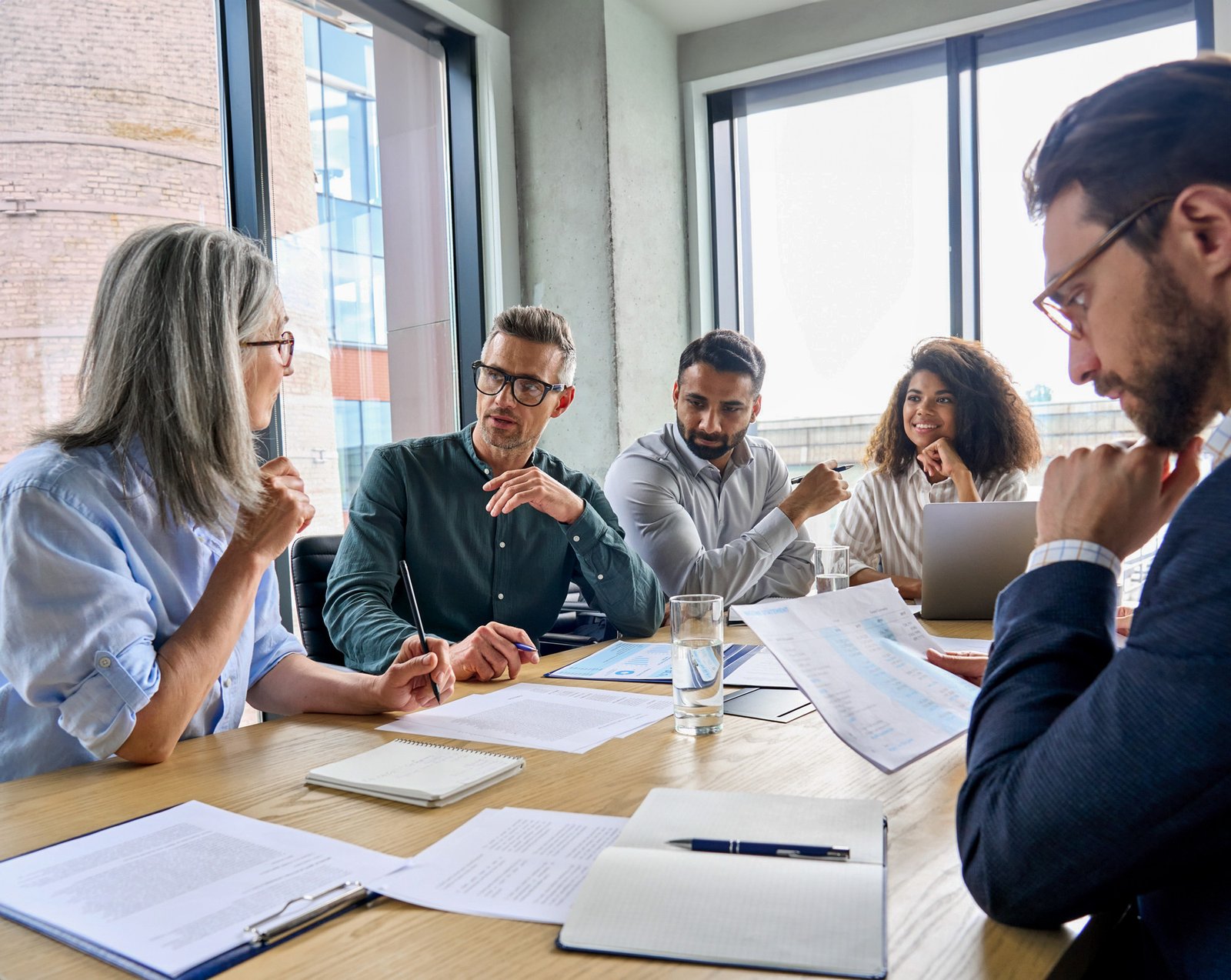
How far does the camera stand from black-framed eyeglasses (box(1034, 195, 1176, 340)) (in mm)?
800

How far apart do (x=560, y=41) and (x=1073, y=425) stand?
256cm

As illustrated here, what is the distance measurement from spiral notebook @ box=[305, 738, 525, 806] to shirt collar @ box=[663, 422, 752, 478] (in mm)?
1794

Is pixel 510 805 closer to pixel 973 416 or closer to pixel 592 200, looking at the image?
pixel 973 416

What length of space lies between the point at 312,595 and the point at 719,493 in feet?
4.23

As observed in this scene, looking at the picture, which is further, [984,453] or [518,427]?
[984,453]

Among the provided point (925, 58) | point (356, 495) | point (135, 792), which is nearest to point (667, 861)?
point (135, 792)

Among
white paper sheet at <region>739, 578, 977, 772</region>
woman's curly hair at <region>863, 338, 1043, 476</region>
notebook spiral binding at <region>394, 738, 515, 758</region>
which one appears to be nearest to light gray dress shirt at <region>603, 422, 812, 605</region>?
woman's curly hair at <region>863, 338, 1043, 476</region>

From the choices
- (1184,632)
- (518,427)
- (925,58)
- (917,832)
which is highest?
(925,58)

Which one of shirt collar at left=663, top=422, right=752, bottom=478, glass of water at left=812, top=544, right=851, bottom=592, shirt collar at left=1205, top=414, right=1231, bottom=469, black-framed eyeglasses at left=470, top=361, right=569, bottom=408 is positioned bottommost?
glass of water at left=812, top=544, right=851, bottom=592

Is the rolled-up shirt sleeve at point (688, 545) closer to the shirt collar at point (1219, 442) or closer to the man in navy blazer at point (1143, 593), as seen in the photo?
the man in navy blazer at point (1143, 593)

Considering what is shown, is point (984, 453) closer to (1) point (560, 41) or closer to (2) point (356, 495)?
(2) point (356, 495)

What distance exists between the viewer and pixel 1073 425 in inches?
146

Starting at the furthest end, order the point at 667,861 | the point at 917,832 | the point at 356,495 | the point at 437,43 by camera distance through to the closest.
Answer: the point at 437,43 < the point at 356,495 < the point at 917,832 < the point at 667,861

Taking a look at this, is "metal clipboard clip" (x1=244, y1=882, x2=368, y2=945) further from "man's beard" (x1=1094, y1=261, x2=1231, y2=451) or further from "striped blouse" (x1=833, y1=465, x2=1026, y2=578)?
"striped blouse" (x1=833, y1=465, x2=1026, y2=578)
